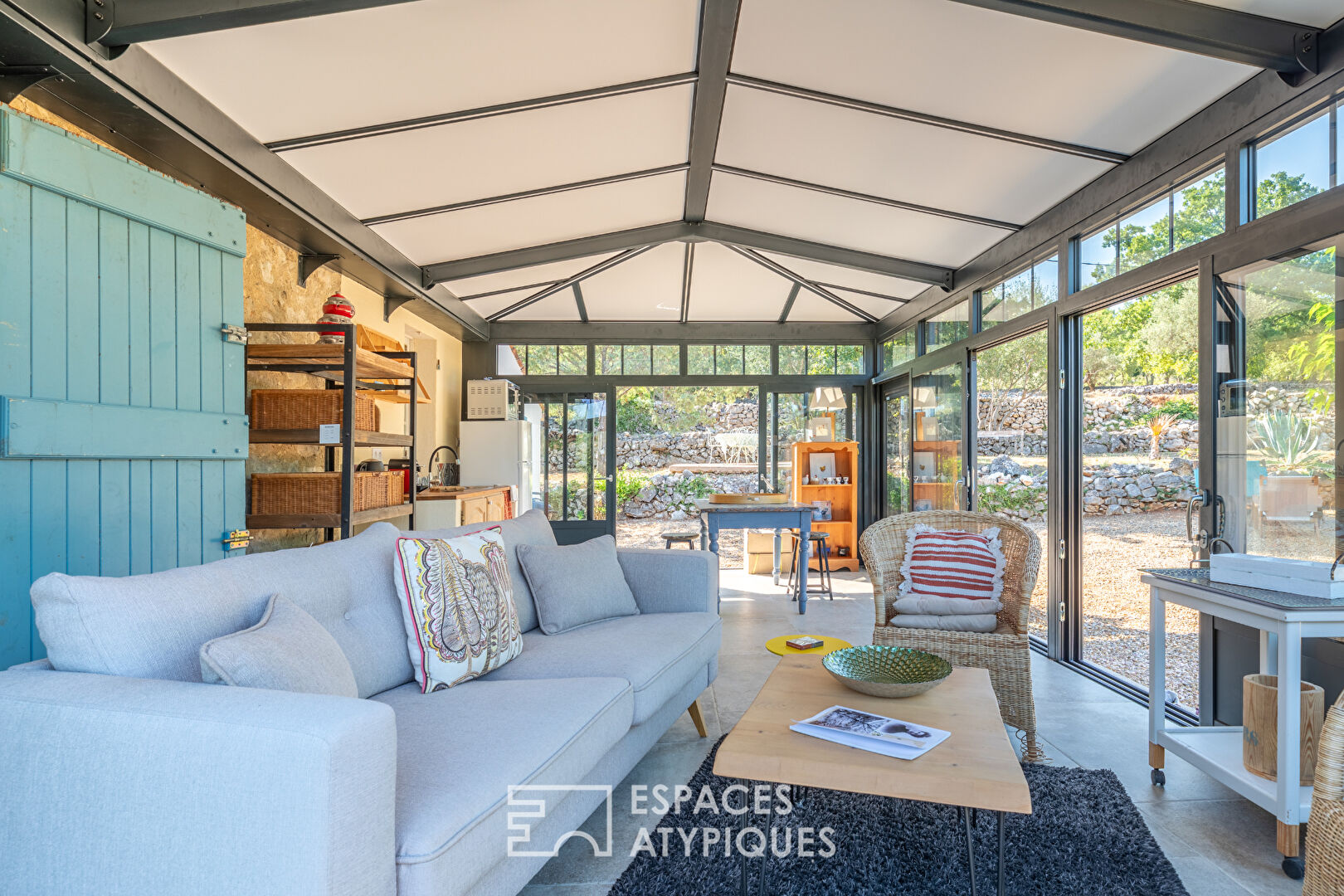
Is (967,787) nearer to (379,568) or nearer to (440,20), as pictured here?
(379,568)

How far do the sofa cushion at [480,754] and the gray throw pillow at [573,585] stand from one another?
2.13 feet

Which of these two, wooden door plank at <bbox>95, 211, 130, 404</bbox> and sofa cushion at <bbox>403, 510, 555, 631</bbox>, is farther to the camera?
sofa cushion at <bbox>403, 510, 555, 631</bbox>

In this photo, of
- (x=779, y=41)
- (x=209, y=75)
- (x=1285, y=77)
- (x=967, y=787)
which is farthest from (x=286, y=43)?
(x=1285, y=77)

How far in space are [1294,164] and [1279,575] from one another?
153cm

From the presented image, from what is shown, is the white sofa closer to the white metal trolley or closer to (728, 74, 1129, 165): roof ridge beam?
the white metal trolley

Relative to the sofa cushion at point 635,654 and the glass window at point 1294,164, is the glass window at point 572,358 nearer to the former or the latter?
the sofa cushion at point 635,654

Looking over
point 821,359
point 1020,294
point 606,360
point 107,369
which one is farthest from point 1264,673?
point 606,360

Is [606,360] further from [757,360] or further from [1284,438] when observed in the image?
[1284,438]

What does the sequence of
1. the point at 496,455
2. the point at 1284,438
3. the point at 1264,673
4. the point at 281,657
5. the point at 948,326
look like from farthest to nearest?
the point at 496,455 < the point at 948,326 < the point at 1284,438 < the point at 1264,673 < the point at 281,657

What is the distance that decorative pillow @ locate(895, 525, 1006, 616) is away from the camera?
10.2 ft

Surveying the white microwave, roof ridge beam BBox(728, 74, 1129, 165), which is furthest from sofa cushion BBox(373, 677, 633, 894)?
the white microwave

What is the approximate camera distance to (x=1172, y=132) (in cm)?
322

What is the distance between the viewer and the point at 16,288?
2018mm

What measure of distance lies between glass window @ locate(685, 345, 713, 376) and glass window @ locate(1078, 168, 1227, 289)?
4.15 m
